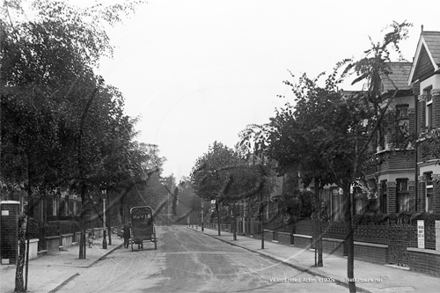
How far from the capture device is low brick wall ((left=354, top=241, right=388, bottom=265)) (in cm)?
2166

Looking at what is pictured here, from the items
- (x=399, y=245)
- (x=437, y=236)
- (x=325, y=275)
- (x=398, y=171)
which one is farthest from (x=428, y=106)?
(x=325, y=275)

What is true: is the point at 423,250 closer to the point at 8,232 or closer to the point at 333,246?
the point at 333,246

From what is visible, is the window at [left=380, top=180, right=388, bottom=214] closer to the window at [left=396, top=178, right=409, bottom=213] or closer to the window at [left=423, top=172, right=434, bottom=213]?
the window at [left=396, top=178, right=409, bottom=213]

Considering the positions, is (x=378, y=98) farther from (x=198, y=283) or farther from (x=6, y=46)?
(x=6, y=46)

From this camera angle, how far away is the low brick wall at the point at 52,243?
2998cm

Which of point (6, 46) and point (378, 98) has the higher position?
point (6, 46)

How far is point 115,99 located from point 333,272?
15565mm

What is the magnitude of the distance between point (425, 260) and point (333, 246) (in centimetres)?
979

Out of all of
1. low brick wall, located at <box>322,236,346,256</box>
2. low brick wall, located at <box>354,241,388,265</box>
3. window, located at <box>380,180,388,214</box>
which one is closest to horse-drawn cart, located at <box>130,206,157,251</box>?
low brick wall, located at <box>322,236,346,256</box>

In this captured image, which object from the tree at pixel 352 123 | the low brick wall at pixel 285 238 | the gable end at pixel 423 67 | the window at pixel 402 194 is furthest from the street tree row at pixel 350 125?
the low brick wall at pixel 285 238

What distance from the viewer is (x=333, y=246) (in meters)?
27.6

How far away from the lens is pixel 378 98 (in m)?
13.4

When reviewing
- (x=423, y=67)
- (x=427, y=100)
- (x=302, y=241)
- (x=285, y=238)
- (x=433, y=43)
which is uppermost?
(x=433, y=43)

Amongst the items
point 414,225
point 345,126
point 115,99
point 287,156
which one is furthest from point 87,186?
point 345,126
